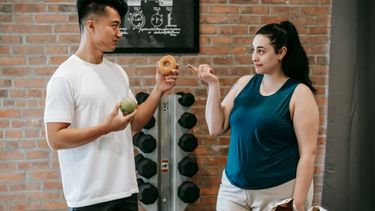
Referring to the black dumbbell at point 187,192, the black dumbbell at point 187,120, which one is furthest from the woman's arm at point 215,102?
the black dumbbell at point 187,192

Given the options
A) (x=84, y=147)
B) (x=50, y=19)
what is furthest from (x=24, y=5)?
(x=84, y=147)

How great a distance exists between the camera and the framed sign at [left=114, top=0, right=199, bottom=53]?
A: 3.07 meters

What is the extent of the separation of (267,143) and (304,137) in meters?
0.16

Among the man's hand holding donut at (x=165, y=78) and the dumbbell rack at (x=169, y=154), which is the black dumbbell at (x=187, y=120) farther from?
the man's hand holding donut at (x=165, y=78)

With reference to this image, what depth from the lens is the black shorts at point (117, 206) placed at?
5.62 ft

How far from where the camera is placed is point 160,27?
3.09 m

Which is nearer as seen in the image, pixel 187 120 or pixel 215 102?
pixel 215 102

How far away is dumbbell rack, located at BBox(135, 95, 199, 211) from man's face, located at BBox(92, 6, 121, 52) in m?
1.08

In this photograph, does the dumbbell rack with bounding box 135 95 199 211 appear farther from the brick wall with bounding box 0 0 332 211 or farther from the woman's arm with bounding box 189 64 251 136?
the woman's arm with bounding box 189 64 251 136

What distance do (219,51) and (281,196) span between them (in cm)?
150

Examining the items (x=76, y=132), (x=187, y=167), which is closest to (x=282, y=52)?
(x=76, y=132)

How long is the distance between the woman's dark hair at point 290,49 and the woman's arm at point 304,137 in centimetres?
14

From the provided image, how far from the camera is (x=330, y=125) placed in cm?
315

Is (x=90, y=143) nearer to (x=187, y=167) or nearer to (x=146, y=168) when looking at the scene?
(x=146, y=168)
